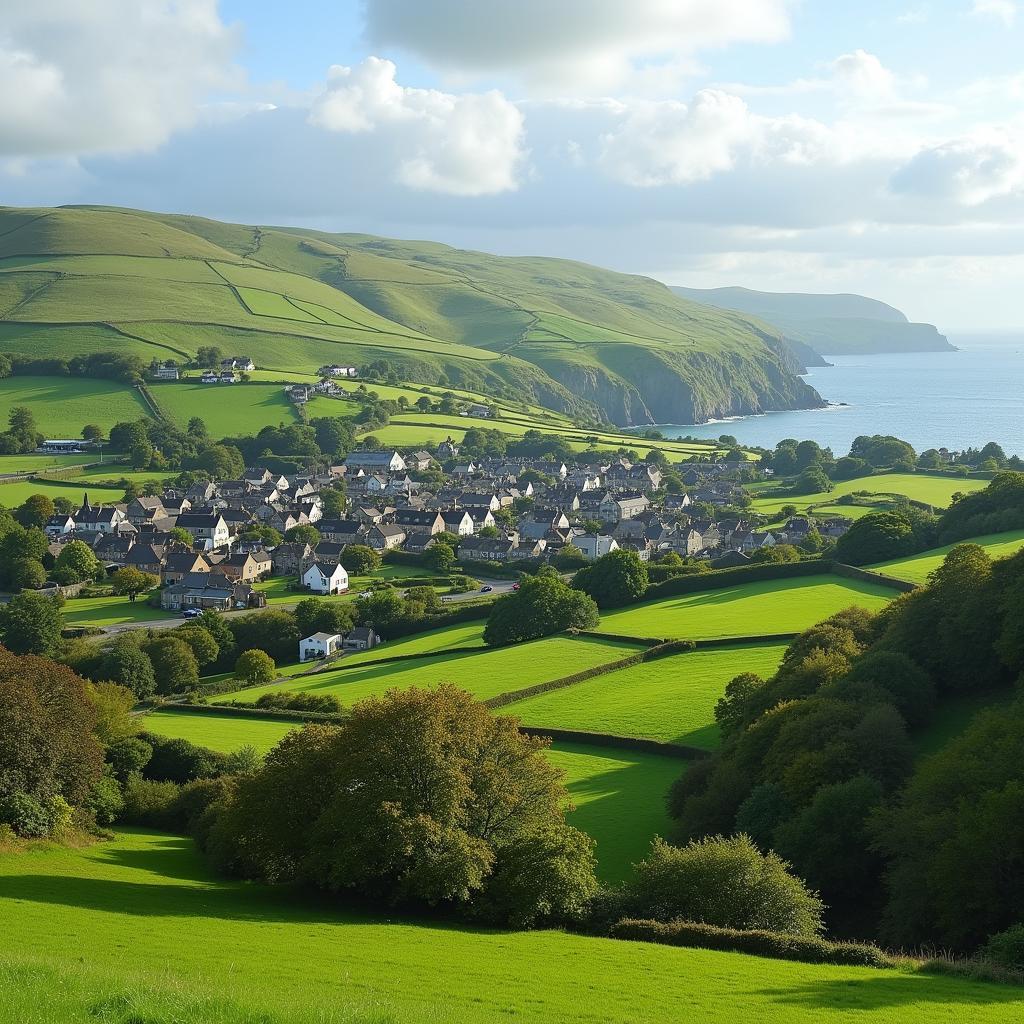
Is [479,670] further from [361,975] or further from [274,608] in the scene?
[361,975]

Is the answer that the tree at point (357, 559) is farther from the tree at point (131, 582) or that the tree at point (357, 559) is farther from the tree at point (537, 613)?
the tree at point (537, 613)

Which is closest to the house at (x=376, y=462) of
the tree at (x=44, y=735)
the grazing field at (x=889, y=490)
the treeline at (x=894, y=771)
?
the grazing field at (x=889, y=490)

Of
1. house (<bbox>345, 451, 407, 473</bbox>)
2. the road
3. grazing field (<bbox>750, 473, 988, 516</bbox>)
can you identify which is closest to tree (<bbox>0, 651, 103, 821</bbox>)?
the road

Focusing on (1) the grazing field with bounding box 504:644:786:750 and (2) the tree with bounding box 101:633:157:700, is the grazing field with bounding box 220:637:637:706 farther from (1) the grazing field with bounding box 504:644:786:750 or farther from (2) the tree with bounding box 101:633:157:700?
(2) the tree with bounding box 101:633:157:700

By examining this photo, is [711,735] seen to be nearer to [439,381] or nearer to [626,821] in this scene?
[626,821]

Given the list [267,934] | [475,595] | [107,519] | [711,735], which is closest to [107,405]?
[107,519]

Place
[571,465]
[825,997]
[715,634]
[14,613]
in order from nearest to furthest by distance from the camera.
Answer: [825,997] → [715,634] → [14,613] → [571,465]

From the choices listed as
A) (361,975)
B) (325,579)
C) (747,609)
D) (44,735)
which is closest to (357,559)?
(325,579)
